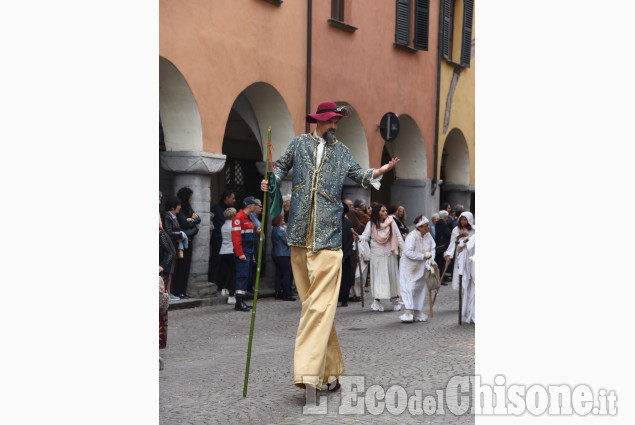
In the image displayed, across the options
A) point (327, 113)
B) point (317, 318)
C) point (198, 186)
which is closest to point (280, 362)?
point (317, 318)

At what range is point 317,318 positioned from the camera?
630cm

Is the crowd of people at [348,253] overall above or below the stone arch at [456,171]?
below

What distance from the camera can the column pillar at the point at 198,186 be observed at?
14203mm

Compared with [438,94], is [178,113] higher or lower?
lower

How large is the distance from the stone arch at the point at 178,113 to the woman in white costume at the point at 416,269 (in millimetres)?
3823

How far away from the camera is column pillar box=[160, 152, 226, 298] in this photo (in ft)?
46.6

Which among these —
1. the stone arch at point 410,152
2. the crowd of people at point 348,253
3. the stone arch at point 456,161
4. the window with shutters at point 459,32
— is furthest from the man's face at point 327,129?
the stone arch at point 456,161

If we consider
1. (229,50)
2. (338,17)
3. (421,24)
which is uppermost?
(421,24)

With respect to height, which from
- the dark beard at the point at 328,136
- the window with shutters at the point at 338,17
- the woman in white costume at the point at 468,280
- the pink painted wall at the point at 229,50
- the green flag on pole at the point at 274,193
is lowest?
the woman in white costume at the point at 468,280

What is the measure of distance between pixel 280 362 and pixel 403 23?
1405 centimetres

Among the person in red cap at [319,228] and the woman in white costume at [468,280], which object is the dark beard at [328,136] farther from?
the woman in white costume at [468,280]

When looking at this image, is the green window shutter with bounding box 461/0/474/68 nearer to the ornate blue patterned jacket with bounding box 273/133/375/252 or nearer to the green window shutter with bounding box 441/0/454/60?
the green window shutter with bounding box 441/0/454/60

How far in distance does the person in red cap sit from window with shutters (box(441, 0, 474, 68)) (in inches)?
675

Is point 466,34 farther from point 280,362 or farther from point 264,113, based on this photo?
point 280,362
